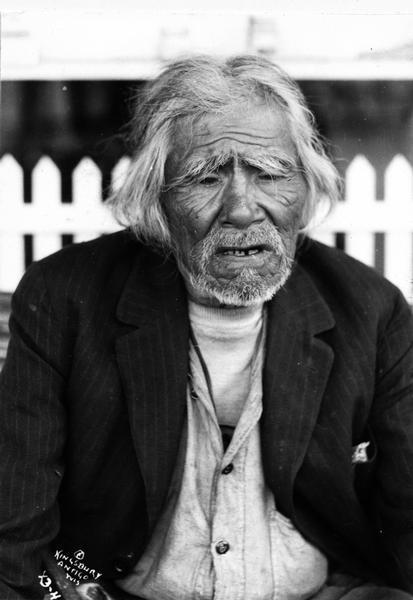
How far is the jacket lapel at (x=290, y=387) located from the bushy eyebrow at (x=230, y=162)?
0.41 m

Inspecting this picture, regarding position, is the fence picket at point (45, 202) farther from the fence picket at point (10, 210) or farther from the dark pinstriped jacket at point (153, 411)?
the dark pinstriped jacket at point (153, 411)

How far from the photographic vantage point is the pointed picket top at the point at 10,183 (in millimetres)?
3162

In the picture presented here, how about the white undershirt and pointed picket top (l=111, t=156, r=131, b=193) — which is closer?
the white undershirt

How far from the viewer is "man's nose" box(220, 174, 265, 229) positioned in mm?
2350

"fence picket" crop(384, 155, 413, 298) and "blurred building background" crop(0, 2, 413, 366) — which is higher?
"blurred building background" crop(0, 2, 413, 366)

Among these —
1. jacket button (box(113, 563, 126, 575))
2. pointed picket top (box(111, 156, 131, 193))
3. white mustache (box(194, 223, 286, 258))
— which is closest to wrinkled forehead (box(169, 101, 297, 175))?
white mustache (box(194, 223, 286, 258))

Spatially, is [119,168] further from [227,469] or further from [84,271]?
[227,469]

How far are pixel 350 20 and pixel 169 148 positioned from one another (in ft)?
2.83

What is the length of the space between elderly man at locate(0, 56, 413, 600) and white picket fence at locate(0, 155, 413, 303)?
630 mm

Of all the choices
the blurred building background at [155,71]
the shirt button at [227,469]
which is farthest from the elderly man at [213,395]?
the blurred building background at [155,71]

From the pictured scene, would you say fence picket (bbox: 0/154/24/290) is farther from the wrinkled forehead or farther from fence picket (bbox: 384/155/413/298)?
fence picket (bbox: 384/155/413/298)

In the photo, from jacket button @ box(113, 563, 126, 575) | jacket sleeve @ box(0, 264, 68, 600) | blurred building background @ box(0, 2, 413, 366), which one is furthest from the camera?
blurred building background @ box(0, 2, 413, 366)

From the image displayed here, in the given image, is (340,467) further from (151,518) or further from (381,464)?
(151,518)

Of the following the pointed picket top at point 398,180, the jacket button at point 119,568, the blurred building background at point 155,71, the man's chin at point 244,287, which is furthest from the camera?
the pointed picket top at point 398,180
